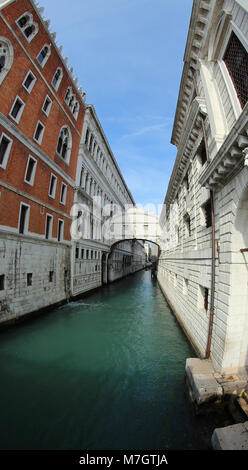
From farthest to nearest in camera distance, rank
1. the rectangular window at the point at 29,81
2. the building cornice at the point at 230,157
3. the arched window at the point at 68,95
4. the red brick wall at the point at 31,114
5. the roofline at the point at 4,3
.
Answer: the arched window at the point at 68,95 → the rectangular window at the point at 29,81 → the red brick wall at the point at 31,114 → the roofline at the point at 4,3 → the building cornice at the point at 230,157

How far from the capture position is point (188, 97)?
9.58m

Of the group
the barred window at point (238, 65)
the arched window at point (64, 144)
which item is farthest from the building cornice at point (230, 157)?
the arched window at point (64, 144)

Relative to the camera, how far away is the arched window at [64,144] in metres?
15.8

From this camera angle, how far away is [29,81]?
11.9 m

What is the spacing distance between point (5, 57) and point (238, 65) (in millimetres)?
10453

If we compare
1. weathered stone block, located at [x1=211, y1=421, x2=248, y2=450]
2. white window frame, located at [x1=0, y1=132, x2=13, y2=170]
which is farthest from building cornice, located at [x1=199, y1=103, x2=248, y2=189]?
white window frame, located at [x1=0, y1=132, x2=13, y2=170]

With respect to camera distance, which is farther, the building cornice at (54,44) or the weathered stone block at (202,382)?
the building cornice at (54,44)

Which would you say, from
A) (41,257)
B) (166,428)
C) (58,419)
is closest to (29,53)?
(41,257)

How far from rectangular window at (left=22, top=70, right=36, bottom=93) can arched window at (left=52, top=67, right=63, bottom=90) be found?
2.67m

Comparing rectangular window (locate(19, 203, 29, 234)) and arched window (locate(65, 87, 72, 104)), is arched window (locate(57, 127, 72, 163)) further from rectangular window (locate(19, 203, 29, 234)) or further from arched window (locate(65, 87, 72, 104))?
rectangular window (locate(19, 203, 29, 234))

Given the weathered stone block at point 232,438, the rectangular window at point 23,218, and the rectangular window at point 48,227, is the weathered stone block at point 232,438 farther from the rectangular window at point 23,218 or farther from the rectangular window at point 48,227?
the rectangular window at point 48,227

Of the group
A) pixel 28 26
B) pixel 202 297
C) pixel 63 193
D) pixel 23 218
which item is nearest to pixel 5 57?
pixel 28 26

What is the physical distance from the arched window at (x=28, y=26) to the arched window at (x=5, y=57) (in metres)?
1.67

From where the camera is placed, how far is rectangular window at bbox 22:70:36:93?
37.8 ft
